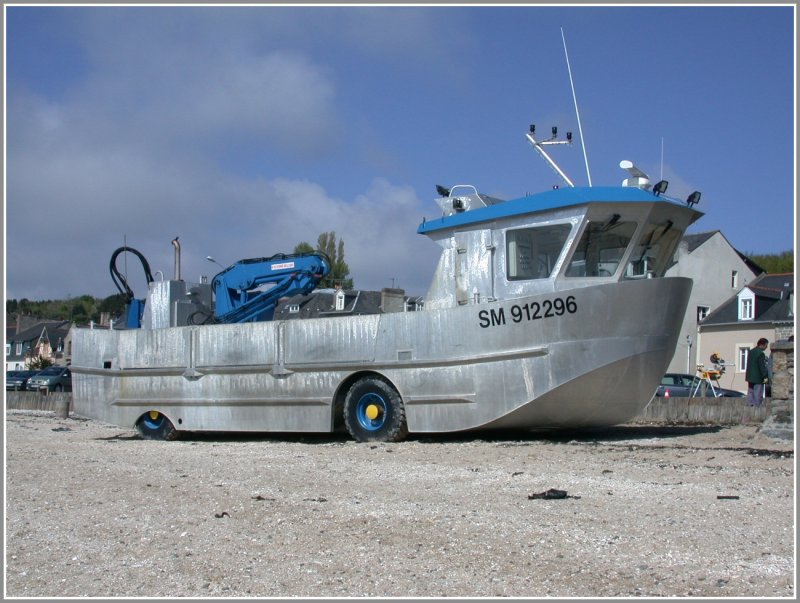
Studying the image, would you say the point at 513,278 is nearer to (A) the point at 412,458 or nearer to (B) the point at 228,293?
(A) the point at 412,458

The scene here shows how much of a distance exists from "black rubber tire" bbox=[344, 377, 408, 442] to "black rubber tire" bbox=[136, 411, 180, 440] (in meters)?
3.76

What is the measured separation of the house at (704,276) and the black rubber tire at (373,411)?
31.3 m

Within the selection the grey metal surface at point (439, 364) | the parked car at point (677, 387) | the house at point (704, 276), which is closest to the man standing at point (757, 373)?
the grey metal surface at point (439, 364)

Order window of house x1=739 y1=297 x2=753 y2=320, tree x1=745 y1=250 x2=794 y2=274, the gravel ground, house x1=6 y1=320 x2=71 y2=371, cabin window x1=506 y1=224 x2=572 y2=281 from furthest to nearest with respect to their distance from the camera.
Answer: house x1=6 y1=320 x2=71 y2=371 → tree x1=745 y1=250 x2=794 y2=274 → window of house x1=739 y1=297 x2=753 y2=320 → cabin window x1=506 y1=224 x2=572 y2=281 → the gravel ground

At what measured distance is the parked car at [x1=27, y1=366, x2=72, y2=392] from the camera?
38719 millimetres

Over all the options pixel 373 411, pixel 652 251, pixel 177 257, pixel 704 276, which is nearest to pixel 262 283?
pixel 177 257

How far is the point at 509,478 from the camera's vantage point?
883 centimetres

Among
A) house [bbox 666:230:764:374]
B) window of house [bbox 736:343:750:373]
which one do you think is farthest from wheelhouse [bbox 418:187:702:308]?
house [bbox 666:230:764:374]

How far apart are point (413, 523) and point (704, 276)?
4210cm

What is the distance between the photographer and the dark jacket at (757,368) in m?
15.6

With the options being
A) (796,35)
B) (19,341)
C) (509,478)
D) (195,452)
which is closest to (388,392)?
(195,452)

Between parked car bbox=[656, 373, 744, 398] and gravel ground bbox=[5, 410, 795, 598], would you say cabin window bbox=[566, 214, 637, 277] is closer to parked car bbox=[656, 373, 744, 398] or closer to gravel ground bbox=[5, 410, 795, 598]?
gravel ground bbox=[5, 410, 795, 598]

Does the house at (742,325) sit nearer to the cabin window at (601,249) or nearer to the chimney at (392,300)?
the chimney at (392,300)

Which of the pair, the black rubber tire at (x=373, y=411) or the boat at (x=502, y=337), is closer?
the boat at (x=502, y=337)
